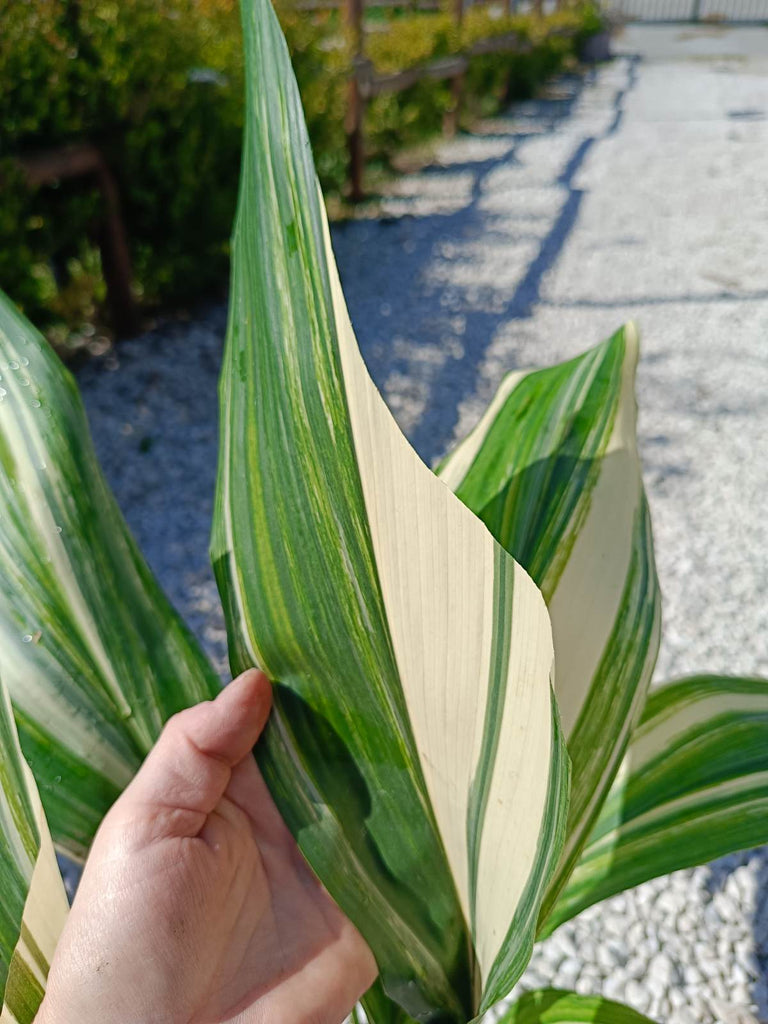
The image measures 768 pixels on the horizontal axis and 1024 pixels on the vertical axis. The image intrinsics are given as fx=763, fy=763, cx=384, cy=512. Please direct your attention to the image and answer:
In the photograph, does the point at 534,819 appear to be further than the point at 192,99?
No

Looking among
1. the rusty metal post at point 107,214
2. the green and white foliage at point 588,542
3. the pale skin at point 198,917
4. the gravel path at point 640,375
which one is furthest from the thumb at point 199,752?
the rusty metal post at point 107,214

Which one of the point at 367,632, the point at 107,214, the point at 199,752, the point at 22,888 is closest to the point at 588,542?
the point at 367,632

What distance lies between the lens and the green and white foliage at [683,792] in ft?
1.96

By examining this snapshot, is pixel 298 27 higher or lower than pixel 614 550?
higher

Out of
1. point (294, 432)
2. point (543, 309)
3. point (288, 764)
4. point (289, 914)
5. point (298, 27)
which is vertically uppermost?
point (298, 27)

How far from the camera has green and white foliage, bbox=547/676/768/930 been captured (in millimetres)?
599

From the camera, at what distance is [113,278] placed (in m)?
2.40

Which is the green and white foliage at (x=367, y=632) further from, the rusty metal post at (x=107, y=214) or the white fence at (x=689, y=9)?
the white fence at (x=689, y=9)

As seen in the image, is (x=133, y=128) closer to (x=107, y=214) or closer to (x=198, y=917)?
(x=107, y=214)

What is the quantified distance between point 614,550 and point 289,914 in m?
0.41

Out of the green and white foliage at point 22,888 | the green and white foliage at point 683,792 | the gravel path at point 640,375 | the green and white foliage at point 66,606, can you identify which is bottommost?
the gravel path at point 640,375

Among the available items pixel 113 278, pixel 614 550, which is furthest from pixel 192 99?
pixel 614 550

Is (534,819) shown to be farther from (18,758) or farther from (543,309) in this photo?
(543,309)

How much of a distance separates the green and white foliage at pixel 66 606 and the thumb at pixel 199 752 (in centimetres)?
2
